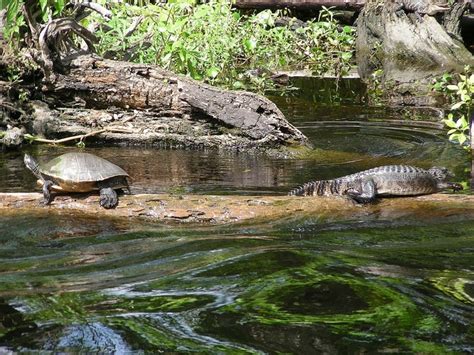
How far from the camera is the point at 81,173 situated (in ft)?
19.5

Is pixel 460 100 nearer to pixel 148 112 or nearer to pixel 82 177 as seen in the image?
pixel 148 112

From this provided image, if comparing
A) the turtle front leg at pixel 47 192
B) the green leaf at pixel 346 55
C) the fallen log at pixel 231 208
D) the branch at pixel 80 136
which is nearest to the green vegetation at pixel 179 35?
the branch at pixel 80 136

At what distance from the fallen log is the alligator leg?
0.34 feet

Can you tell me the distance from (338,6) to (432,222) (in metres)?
13.5

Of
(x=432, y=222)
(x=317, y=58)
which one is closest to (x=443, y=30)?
(x=317, y=58)

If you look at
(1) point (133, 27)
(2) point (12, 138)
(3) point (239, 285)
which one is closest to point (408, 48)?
(1) point (133, 27)

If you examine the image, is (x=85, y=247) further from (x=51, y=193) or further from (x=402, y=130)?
(x=402, y=130)

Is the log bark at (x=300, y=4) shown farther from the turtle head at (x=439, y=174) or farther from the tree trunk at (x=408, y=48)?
the turtle head at (x=439, y=174)

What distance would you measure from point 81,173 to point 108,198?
30 cm

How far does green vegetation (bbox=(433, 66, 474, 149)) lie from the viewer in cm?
843

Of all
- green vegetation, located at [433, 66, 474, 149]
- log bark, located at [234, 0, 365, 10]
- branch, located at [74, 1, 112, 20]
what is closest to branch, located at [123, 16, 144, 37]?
branch, located at [74, 1, 112, 20]

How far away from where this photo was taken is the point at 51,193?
609 cm

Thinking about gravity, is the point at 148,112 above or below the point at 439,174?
above

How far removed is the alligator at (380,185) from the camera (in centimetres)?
632
